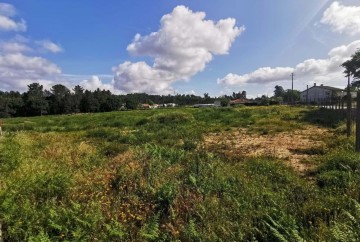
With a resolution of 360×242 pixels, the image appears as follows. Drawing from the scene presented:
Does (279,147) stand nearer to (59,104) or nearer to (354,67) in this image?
(354,67)

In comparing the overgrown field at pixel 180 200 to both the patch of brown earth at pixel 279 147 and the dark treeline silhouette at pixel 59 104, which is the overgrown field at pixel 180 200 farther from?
the dark treeline silhouette at pixel 59 104

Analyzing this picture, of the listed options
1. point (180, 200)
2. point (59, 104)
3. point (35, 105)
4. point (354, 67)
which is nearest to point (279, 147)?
point (180, 200)

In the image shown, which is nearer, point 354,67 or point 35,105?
point 354,67

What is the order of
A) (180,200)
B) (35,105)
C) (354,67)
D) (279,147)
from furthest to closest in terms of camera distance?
1. (35,105)
2. (354,67)
3. (279,147)
4. (180,200)

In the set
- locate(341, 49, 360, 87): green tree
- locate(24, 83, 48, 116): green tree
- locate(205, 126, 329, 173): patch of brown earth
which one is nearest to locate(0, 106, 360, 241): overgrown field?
locate(205, 126, 329, 173): patch of brown earth

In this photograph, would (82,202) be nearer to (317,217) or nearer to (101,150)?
(317,217)

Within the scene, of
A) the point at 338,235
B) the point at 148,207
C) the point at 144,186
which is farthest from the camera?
the point at 144,186

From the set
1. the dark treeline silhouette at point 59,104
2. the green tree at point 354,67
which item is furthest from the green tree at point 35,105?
the green tree at point 354,67

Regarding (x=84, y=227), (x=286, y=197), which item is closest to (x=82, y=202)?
(x=84, y=227)

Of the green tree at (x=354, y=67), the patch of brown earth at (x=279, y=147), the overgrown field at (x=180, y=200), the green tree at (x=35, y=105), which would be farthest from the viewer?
the green tree at (x=35, y=105)

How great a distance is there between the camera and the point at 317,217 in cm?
426

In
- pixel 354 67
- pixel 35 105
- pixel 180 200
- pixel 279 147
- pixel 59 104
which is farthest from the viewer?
pixel 59 104

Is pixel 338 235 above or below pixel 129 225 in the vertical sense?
above

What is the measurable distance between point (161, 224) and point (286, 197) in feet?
6.51
